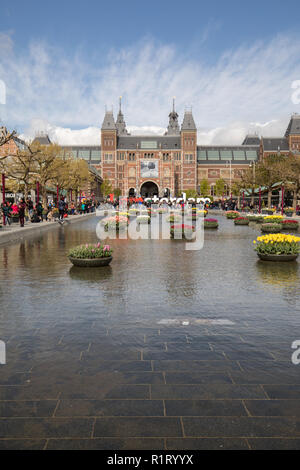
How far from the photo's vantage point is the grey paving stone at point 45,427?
3238 millimetres

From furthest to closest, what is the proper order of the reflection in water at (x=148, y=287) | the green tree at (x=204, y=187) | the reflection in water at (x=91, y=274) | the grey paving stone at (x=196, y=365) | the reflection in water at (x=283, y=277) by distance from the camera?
the green tree at (x=204, y=187), the reflection in water at (x=91, y=274), the reflection in water at (x=283, y=277), the reflection in water at (x=148, y=287), the grey paving stone at (x=196, y=365)

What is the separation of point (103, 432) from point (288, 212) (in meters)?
38.2

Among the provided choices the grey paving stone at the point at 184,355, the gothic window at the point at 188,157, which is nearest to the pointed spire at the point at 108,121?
the gothic window at the point at 188,157

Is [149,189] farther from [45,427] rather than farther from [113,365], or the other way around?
[45,427]

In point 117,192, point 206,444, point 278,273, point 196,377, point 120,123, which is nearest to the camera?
point 206,444

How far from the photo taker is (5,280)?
9.39m

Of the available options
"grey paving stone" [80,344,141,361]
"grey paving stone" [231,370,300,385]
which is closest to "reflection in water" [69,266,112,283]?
"grey paving stone" [80,344,141,361]

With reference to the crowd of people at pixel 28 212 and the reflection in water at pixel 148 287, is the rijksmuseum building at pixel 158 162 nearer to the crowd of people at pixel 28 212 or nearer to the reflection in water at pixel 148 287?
the crowd of people at pixel 28 212

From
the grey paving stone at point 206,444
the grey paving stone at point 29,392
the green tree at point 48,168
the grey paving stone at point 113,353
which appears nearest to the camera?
the grey paving stone at point 206,444

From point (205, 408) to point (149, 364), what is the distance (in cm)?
108

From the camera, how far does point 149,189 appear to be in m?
129

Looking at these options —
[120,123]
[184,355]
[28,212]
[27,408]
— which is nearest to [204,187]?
[120,123]
